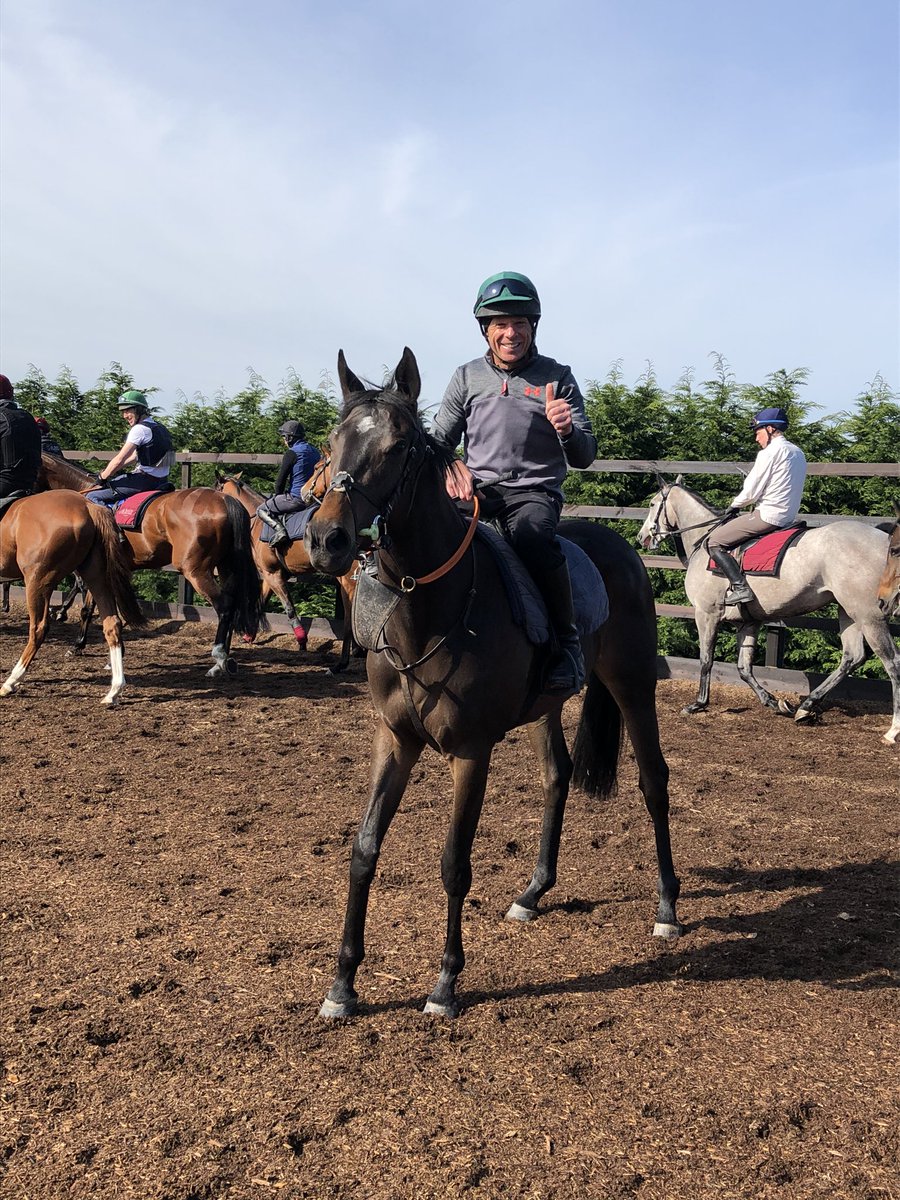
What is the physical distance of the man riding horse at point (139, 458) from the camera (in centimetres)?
1086

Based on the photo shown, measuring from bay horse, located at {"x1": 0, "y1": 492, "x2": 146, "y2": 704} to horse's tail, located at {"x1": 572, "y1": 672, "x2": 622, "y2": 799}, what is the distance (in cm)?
543

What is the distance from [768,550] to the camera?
29.6 ft

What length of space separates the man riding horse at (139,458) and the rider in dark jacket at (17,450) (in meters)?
A: 1.19

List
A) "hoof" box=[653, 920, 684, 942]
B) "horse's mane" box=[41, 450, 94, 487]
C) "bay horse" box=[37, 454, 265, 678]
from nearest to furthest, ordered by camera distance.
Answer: "hoof" box=[653, 920, 684, 942] < "bay horse" box=[37, 454, 265, 678] < "horse's mane" box=[41, 450, 94, 487]

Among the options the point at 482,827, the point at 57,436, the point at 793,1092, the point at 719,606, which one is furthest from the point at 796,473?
the point at 57,436

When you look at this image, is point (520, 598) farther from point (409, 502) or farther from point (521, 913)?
point (521, 913)

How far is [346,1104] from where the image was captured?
2945 mm

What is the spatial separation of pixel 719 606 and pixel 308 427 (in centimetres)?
698

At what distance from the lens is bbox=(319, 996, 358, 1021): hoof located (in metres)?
3.49

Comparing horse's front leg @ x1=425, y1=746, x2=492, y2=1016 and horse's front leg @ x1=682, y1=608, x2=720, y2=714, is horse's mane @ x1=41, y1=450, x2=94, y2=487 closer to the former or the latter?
horse's front leg @ x1=682, y1=608, x2=720, y2=714

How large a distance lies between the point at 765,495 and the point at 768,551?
0.53 meters

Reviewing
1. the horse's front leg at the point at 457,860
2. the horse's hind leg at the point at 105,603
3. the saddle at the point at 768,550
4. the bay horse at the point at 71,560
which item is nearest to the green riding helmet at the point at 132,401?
→ the bay horse at the point at 71,560

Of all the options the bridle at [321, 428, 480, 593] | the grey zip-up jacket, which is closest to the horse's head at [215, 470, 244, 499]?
the grey zip-up jacket

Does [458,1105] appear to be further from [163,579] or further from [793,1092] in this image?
[163,579]
